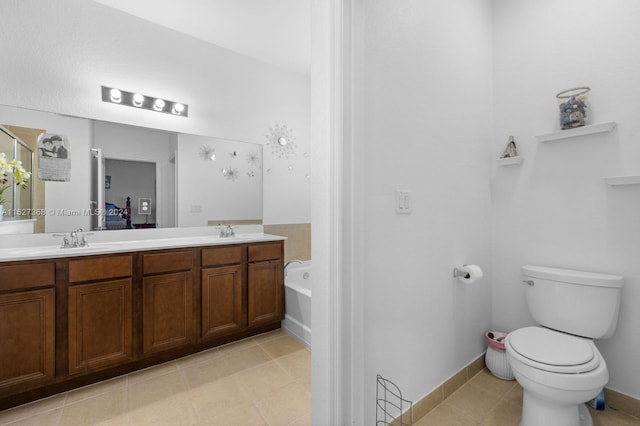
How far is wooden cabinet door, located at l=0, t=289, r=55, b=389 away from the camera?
5.05ft

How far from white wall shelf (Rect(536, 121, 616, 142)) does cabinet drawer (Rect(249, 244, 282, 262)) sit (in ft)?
7.22

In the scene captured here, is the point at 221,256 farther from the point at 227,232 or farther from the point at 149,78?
the point at 149,78

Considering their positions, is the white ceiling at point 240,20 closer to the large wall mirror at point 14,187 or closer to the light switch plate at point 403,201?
the large wall mirror at point 14,187

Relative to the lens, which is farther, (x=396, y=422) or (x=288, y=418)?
(x=288, y=418)

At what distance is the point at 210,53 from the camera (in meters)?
2.74

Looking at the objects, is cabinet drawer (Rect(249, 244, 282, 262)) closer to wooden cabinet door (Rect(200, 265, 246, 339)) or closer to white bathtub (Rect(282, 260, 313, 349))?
wooden cabinet door (Rect(200, 265, 246, 339))

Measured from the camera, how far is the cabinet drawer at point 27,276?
1.53m

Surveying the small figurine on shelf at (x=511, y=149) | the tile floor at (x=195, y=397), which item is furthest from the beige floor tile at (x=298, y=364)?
the small figurine on shelf at (x=511, y=149)

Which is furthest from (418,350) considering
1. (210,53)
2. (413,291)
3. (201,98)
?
(210,53)

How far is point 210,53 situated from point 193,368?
112 inches

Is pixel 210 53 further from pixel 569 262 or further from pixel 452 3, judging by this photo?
pixel 569 262

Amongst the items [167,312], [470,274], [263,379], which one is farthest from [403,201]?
[167,312]

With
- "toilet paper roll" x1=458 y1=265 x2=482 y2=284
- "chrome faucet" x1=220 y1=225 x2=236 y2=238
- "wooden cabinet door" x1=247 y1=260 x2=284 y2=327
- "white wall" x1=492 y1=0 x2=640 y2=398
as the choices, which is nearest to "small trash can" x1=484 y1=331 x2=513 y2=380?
"white wall" x1=492 y1=0 x2=640 y2=398

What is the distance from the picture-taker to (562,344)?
4.47 feet
